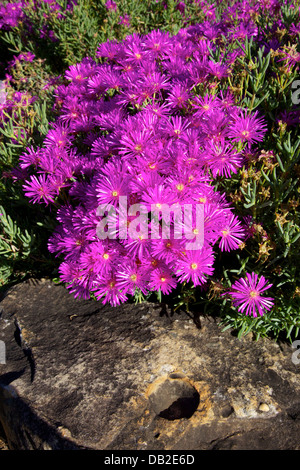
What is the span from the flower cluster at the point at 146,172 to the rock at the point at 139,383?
0.79ft

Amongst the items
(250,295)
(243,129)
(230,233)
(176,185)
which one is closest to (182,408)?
(250,295)

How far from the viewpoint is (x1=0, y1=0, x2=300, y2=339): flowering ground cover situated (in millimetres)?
1345

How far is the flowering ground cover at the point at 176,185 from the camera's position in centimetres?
134

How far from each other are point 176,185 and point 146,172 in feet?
0.39

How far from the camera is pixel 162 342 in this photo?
1641 millimetres

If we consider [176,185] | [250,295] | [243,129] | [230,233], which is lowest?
[250,295]

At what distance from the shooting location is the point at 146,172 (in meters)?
1.35

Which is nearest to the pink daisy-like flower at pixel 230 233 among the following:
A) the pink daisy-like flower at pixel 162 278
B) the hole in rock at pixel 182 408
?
the pink daisy-like flower at pixel 162 278

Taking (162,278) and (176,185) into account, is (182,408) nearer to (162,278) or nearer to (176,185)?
(162,278)

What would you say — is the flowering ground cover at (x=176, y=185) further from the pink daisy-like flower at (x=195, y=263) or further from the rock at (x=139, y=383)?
the rock at (x=139, y=383)

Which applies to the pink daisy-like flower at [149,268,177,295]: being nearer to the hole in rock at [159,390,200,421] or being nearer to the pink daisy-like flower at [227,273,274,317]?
the pink daisy-like flower at [227,273,274,317]

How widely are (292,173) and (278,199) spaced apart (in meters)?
0.21

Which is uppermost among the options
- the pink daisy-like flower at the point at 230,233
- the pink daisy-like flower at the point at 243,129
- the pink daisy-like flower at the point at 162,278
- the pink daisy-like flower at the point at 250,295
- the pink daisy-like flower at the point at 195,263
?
the pink daisy-like flower at the point at 243,129
